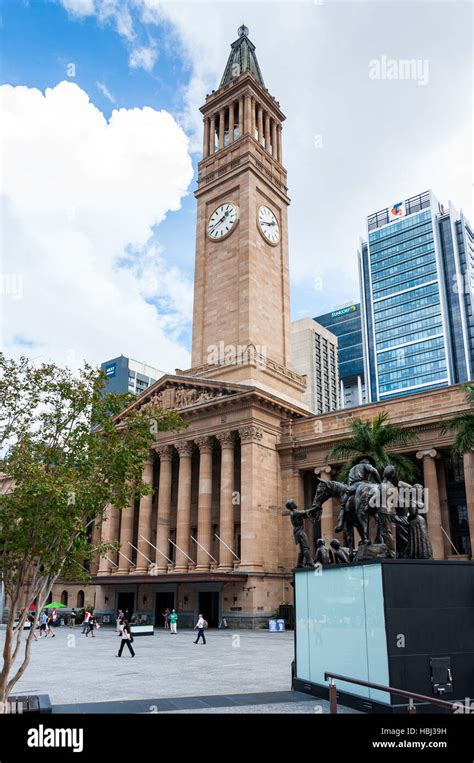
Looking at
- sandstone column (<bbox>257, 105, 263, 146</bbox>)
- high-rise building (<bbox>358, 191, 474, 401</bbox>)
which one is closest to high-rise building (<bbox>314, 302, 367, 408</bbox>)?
high-rise building (<bbox>358, 191, 474, 401</bbox>)

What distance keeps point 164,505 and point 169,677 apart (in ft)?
102

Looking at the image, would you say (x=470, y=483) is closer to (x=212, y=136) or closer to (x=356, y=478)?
(x=356, y=478)

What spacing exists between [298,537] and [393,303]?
146 metres

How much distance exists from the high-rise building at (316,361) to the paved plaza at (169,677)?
141 m

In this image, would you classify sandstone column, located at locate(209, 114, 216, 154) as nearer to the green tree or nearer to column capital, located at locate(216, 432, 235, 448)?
column capital, located at locate(216, 432, 235, 448)

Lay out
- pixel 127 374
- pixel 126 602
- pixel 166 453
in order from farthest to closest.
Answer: pixel 127 374
pixel 166 453
pixel 126 602

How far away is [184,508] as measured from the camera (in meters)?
48.5

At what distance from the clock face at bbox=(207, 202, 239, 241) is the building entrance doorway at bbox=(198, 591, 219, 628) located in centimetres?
3145

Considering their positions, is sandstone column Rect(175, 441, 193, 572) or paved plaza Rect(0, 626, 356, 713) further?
sandstone column Rect(175, 441, 193, 572)

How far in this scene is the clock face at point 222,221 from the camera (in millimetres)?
57438

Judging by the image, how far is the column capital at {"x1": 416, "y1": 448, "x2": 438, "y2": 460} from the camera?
40984mm

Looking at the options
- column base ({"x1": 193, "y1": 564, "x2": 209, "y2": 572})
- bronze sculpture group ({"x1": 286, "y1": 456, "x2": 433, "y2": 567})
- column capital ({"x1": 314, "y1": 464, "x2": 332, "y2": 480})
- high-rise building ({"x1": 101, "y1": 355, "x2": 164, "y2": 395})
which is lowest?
column base ({"x1": 193, "y1": 564, "x2": 209, "y2": 572})

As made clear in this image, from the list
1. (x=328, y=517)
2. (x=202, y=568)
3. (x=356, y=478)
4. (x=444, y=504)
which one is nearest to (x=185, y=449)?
(x=202, y=568)

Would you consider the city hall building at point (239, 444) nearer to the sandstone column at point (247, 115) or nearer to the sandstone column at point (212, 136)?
the sandstone column at point (247, 115)
